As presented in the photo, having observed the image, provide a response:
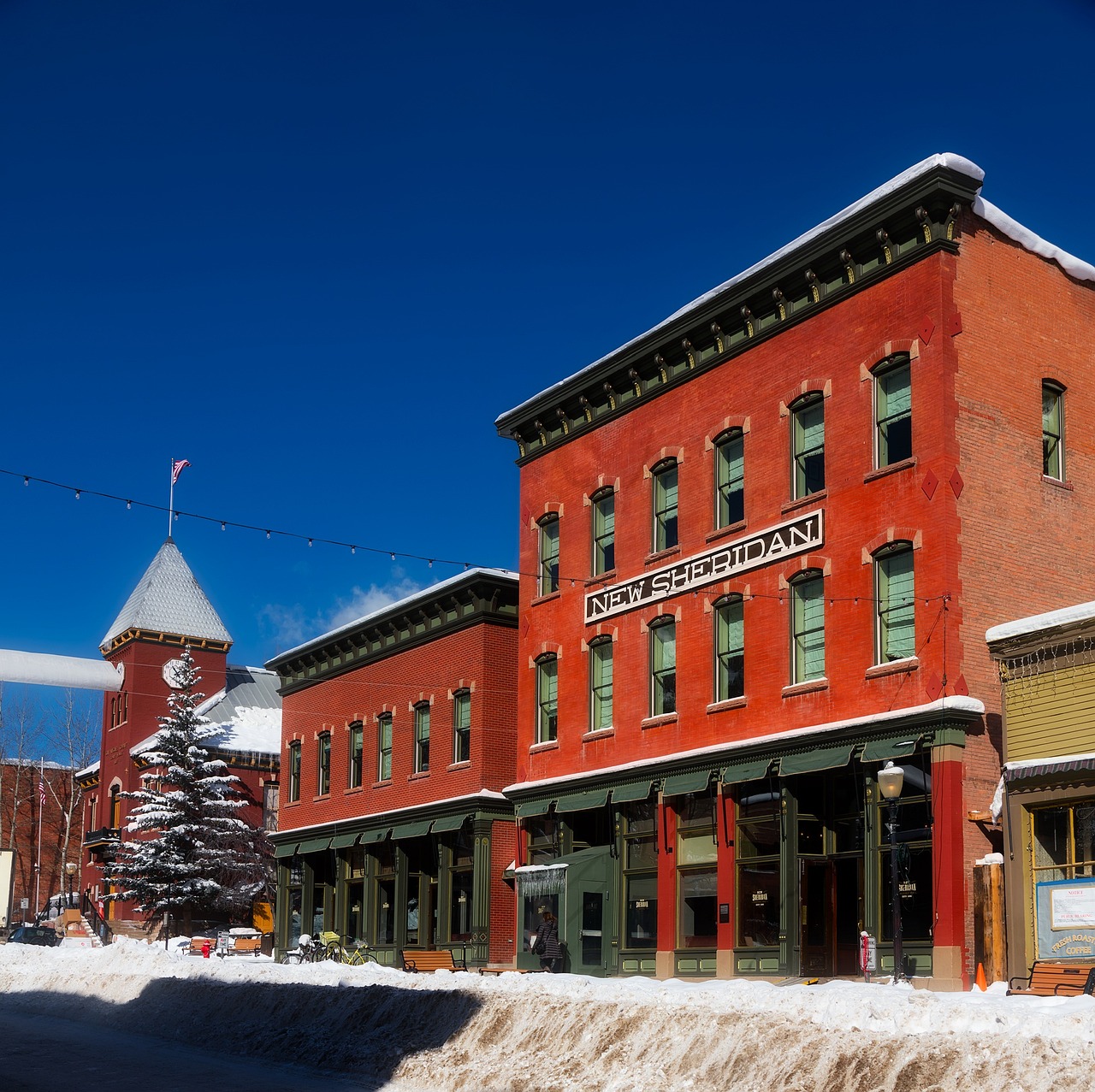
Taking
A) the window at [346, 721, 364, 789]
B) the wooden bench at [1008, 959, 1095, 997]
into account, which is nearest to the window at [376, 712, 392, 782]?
the window at [346, 721, 364, 789]

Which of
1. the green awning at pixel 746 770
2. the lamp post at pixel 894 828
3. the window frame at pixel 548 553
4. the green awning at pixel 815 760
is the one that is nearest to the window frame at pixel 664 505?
the window frame at pixel 548 553

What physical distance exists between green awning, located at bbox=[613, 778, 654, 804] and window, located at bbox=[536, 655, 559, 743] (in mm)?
3599

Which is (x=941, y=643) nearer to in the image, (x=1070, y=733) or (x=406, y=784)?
(x=1070, y=733)

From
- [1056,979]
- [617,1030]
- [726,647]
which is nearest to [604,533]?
[726,647]

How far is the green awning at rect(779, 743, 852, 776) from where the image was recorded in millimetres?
26625

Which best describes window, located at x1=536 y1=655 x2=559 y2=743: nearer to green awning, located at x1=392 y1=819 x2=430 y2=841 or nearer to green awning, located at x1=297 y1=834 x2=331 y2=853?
green awning, located at x1=392 y1=819 x2=430 y2=841

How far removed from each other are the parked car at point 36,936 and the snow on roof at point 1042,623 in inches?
1547

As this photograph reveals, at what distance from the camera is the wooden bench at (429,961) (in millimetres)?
34094

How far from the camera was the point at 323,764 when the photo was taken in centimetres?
4766

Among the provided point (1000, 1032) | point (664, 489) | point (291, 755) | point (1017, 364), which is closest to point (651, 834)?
point (664, 489)

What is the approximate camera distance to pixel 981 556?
26.0 metres

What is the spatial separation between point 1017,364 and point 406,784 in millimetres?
21917

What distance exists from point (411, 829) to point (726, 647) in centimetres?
1397

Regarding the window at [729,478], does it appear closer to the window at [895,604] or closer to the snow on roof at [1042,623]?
the window at [895,604]
